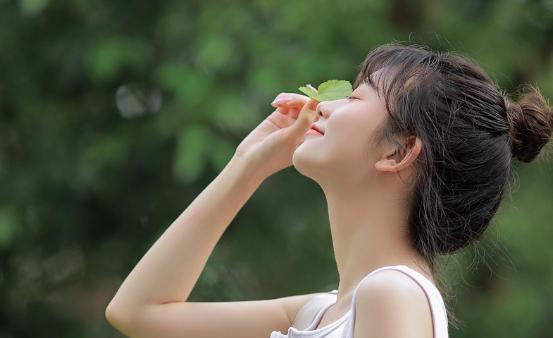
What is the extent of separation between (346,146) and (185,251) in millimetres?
451

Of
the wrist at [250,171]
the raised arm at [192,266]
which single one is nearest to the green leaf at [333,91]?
the raised arm at [192,266]

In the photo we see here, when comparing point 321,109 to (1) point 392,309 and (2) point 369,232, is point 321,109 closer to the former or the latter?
(2) point 369,232

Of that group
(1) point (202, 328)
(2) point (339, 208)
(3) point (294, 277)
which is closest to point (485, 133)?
(2) point (339, 208)

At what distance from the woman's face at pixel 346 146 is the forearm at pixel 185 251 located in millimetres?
291

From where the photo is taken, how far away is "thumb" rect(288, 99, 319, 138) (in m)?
2.00

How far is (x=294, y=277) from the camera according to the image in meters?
5.29

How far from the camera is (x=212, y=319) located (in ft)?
6.87

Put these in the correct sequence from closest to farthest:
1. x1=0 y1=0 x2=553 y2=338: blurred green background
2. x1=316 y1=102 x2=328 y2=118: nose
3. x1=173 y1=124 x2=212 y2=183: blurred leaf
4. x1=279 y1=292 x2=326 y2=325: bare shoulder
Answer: x1=316 y1=102 x2=328 y2=118: nose, x1=279 y1=292 x2=326 y2=325: bare shoulder, x1=173 y1=124 x2=212 y2=183: blurred leaf, x1=0 y1=0 x2=553 y2=338: blurred green background

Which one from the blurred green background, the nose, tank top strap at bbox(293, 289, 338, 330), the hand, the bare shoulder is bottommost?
the blurred green background

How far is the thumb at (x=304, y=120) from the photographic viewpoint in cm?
200

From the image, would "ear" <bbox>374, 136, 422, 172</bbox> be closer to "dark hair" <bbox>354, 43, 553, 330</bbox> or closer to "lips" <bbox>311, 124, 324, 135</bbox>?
"dark hair" <bbox>354, 43, 553, 330</bbox>

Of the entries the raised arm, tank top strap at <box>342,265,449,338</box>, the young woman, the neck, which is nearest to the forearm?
the raised arm

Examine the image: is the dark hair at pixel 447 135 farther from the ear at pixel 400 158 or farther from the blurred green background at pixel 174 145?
the blurred green background at pixel 174 145

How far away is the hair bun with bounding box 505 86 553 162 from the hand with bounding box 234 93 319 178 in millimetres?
360
